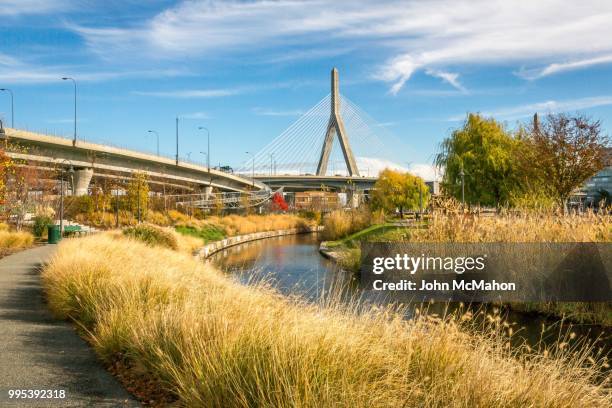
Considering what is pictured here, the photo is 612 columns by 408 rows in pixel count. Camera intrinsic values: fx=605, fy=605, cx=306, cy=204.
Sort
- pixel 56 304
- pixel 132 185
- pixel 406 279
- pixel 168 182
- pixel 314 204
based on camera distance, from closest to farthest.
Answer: pixel 56 304
pixel 406 279
pixel 132 185
pixel 168 182
pixel 314 204

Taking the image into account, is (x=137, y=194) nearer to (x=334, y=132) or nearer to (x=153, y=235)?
(x=153, y=235)

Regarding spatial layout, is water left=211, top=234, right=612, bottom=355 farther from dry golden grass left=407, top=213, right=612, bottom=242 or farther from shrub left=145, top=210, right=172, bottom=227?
shrub left=145, top=210, right=172, bottom=227

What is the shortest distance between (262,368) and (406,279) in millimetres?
11936

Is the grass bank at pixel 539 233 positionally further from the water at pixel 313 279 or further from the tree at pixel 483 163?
the tree at pixel 483 163

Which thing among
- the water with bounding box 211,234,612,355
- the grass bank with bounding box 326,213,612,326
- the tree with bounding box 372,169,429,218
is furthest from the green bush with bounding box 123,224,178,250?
the tree with bounding box 372,169,429,218

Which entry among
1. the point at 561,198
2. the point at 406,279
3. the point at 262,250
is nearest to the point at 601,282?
the point at 406,279

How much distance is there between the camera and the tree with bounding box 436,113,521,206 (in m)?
35.9

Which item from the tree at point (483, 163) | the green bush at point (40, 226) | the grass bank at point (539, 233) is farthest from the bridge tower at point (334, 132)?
the grass bank at point (539, 233)

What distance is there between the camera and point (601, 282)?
545 inches

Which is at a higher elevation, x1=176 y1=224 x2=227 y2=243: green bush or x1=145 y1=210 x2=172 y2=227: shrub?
x1=145 y1=210 x2=172 y2=227: shrub

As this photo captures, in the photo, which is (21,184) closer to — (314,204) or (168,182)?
(168,182)

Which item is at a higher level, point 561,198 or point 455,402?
point 561,198

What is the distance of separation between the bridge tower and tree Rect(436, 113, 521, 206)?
1534 inches

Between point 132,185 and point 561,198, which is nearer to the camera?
point 561,198
